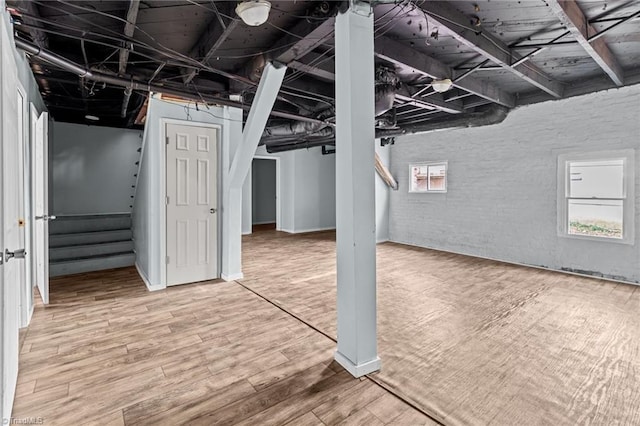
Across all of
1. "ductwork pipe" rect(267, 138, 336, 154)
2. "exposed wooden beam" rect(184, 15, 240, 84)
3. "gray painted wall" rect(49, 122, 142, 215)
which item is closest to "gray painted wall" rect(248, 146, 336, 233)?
"ductwork pipe" rect(267, 138, 336, 154)

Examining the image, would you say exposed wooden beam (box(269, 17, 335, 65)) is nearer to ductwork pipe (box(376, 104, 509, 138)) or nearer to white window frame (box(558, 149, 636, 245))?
ductwork pipe (box(376, 104, 509, 138))

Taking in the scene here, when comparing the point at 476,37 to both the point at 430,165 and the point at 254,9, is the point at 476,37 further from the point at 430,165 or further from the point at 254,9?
the point at 430,165

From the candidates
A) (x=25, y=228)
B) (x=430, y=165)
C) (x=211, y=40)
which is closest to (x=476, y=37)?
(x=211, y=40)

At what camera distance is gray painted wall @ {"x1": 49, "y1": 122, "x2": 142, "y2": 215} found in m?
A: 5.97

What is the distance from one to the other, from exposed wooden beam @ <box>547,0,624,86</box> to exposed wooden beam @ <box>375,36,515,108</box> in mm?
1196

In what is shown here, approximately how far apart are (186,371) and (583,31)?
4054 millimetres

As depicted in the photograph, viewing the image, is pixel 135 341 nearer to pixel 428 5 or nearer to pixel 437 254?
pixel 428 5

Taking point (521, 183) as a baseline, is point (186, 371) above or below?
below

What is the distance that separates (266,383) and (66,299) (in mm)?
2801

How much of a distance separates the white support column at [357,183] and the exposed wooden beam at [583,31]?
4.71 ft

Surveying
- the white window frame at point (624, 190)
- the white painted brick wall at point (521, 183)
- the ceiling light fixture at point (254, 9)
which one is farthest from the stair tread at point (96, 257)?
the white window frame at point (624, 190)

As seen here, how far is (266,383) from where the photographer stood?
78.0 inches

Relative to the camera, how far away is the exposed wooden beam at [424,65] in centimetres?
298

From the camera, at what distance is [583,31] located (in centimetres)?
264
